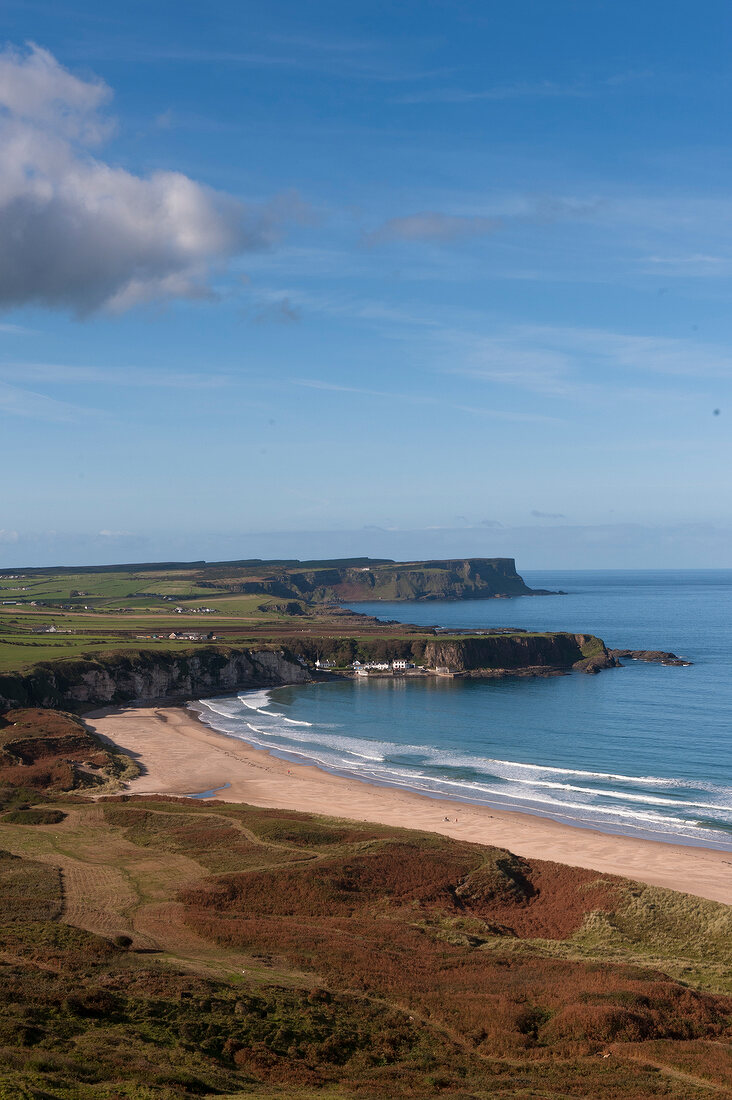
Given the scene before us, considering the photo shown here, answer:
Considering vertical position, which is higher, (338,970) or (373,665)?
(338,970)

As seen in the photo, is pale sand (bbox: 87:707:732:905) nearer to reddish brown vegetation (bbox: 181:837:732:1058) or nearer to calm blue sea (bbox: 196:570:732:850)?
calm blue sea (bbox: 196:570:732:850)

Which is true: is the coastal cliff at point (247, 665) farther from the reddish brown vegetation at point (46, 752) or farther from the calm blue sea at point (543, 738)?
the reddish brown vegetation at point (46, 752)

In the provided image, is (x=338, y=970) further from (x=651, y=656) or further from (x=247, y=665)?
(x=651, y=656)

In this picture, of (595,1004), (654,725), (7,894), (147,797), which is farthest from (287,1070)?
(654,725)

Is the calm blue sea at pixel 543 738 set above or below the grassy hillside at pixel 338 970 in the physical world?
below

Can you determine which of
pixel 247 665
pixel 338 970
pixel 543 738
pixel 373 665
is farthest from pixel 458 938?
pixel 373 665

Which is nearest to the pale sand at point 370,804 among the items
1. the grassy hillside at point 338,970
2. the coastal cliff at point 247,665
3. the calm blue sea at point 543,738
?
the calm blue sea at point 543,738
